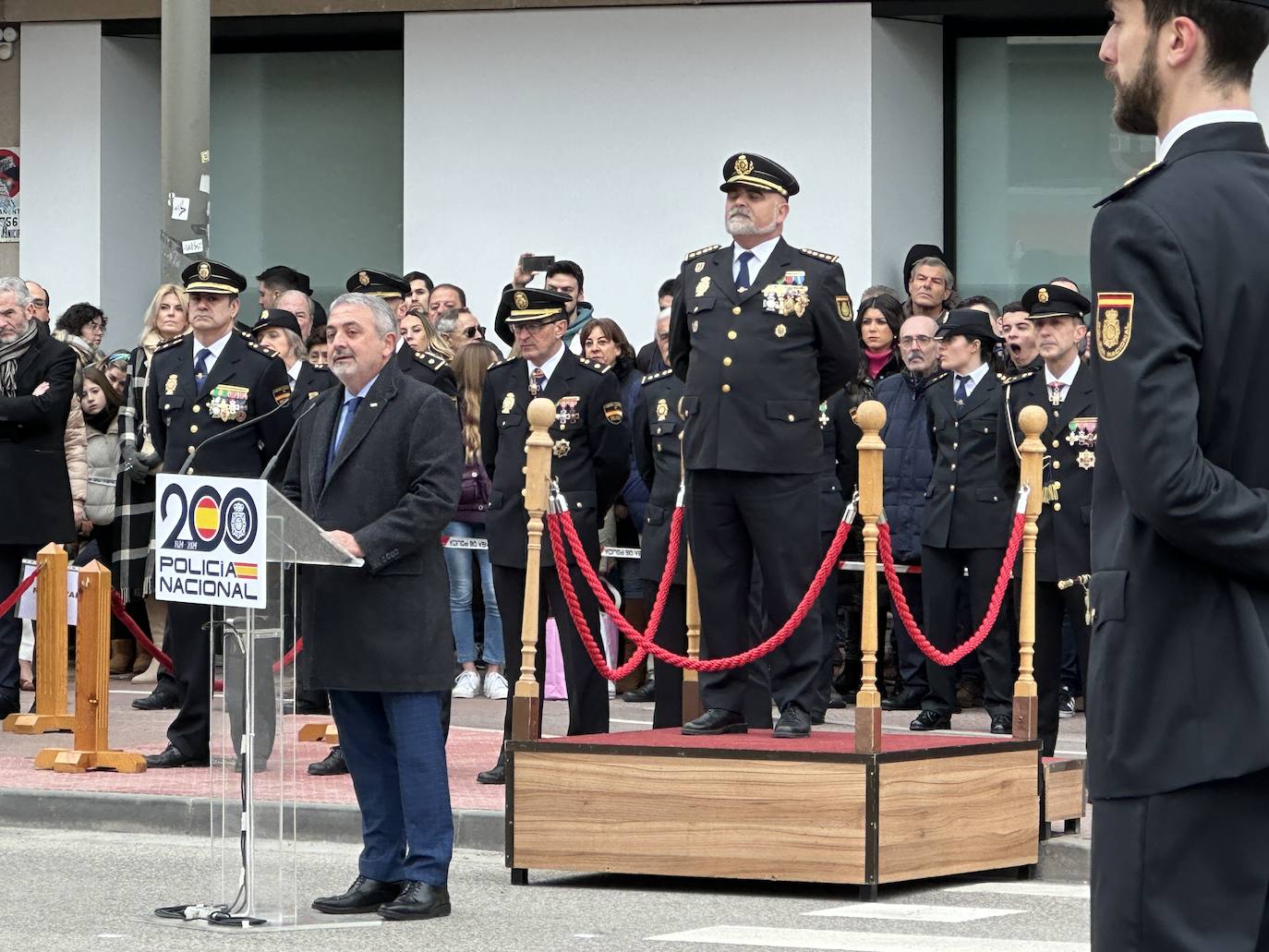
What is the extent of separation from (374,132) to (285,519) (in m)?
12.1

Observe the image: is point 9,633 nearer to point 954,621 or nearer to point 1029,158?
point 954,621

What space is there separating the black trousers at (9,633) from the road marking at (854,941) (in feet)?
22.4

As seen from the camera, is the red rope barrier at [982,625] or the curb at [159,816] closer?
the red rope barrier at [982,625]

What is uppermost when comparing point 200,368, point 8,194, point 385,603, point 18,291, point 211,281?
point 8,194

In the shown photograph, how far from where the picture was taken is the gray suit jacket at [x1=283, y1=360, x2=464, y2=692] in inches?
313

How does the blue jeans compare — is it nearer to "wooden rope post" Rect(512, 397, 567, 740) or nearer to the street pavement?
the street pavement

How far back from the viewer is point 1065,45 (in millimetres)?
17516

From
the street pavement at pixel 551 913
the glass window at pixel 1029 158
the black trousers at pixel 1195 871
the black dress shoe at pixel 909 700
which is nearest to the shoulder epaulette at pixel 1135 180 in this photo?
the black trousers at pixel 1195 871

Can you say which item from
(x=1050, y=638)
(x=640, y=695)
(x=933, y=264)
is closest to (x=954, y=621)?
(x=1050, y=638)

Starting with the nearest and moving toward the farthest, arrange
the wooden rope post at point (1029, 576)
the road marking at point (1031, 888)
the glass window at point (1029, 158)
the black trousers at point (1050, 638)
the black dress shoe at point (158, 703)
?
1. the road marking at point (1031, 888)
2. the wooden rope post at point (1029, 576)
3. the black trousers at point (1050, 638)
4. the black dress shoe at point (158, 703)
5. the glass window at point (1029, 158)

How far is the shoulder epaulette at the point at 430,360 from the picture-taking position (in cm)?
1322

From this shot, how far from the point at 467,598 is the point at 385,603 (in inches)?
261

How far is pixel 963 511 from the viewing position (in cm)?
1260

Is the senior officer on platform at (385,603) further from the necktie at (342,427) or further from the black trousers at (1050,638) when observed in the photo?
the black trousers at (1050,638)
